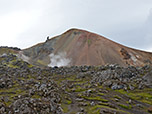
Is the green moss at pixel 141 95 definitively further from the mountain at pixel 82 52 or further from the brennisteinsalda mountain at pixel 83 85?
the mountain at pixel 82 52

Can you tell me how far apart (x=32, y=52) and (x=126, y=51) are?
9659 cm

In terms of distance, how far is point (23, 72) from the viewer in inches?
3912

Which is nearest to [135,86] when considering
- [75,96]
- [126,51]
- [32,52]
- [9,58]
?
[75,96]

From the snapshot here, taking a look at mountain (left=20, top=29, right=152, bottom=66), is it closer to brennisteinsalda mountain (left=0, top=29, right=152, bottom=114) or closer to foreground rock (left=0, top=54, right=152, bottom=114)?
brennisteinsalda mountain (left=0, top=29, right=152, bottom=114)

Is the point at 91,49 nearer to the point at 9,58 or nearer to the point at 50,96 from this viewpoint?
the point at 9,58

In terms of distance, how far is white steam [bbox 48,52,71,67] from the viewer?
491 ft

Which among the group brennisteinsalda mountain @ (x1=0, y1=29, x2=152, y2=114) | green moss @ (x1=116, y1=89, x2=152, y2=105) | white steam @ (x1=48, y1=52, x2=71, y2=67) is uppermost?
white steam @ (x1=48, y1=52, x2=71, y2=67)

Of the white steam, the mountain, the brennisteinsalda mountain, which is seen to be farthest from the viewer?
the white steam

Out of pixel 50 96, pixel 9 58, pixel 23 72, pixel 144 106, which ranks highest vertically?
pixel 9 58

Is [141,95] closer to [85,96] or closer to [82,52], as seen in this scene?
[85,96]

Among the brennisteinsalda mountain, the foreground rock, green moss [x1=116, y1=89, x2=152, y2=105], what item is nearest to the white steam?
the brennisteinsalda mountain

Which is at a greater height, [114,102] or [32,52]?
[32,52]

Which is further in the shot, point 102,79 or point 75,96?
A: point 102,79

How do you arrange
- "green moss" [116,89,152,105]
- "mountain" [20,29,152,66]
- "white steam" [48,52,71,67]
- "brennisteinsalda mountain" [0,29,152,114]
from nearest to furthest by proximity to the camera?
"brennisteinsalda mountain" [0,29,152,114]
"green moss" [116,89,152,105]
"mountain" [20,29,152,66]
"white steam" [48,52,71,67]
